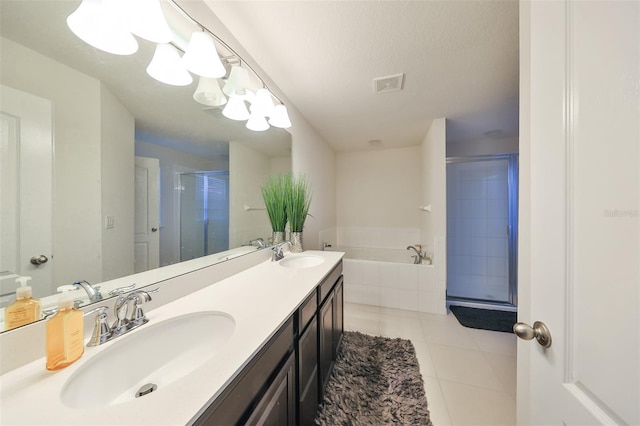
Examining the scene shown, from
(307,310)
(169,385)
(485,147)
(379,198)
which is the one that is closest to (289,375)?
(307,310)

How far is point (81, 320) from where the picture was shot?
564 millimetres

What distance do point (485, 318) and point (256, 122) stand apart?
10.3ft

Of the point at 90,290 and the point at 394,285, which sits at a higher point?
the point at 90,290

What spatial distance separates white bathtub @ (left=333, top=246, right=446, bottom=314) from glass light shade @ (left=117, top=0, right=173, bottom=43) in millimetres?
2679

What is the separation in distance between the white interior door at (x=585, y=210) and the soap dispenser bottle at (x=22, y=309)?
131cm

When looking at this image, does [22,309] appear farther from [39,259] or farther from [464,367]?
[464,367]

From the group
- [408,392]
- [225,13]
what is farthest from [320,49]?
[408,392]

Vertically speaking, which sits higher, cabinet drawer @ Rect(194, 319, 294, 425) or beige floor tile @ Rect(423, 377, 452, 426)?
cabinet drawer @ Rect(194, 319, 294, 425)

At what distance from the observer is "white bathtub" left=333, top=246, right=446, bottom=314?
251 centimetres

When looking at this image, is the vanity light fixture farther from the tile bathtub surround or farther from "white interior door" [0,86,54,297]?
the tile bathtub surround

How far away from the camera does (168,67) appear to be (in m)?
0.94

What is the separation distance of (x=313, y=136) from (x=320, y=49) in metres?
1.30

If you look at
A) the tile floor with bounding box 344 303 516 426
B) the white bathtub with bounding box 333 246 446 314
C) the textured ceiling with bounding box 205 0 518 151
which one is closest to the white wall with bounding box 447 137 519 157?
the textured ceiling with bounding box 205 0 518 151

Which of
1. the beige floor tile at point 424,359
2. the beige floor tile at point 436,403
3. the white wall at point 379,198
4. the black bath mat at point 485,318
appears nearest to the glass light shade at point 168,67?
the beige floor tile at point 436,403
